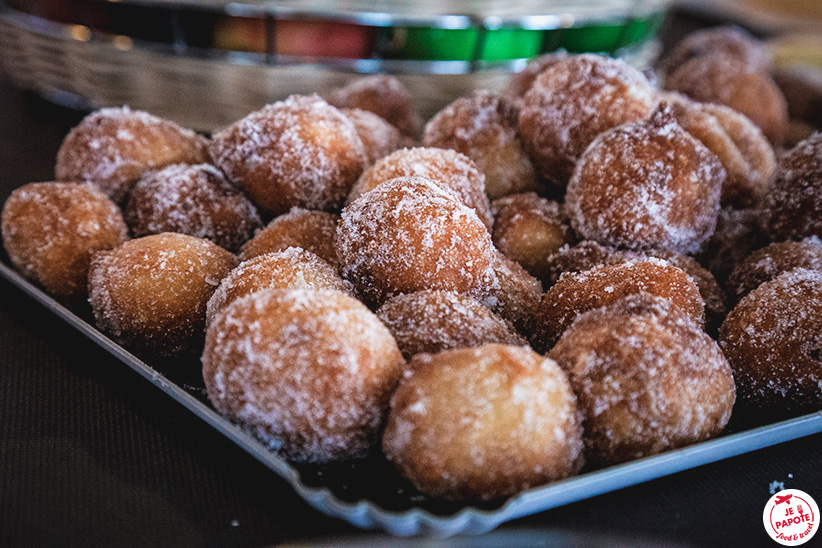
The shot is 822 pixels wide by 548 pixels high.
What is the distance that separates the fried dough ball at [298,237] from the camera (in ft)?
2.77

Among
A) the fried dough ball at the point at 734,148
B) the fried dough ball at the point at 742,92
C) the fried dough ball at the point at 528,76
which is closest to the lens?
the fried dough ball at the point at 734,148

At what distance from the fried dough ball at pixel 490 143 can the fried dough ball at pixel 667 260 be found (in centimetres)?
18

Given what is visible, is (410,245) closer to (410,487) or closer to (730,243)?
(410,487)

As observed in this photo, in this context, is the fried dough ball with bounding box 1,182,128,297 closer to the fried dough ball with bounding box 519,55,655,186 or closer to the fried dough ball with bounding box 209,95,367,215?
the fried dough ball with bounding box 209,95,367,215

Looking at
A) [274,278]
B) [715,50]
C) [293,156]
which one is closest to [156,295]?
A: [274,278]

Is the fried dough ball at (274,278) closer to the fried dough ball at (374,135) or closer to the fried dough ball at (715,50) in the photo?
the fried dough ball at (374,135)

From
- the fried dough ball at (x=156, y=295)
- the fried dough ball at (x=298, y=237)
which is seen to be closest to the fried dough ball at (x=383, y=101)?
the fried dough ball at (x=298, y=237)

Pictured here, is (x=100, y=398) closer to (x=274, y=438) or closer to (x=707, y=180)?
(x=274, y=438)

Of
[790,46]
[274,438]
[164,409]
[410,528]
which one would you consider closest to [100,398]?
[164,409]

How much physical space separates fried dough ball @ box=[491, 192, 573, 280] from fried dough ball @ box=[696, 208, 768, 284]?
0.19 metres

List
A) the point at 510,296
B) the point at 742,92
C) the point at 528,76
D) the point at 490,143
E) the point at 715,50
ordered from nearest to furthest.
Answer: the point at 510,296
the point at 490,143
the point at 528,76
the point at 742,92
the point at 715,50

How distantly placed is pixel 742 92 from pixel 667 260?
65 centimetres

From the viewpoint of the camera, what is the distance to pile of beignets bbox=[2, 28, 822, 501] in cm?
60

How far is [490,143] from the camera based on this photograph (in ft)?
3.34
